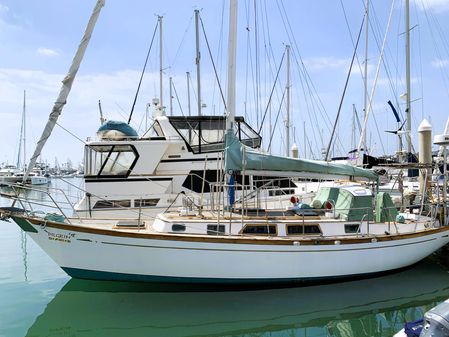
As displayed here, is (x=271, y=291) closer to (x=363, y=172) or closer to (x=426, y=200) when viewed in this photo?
(x=363, y=172)

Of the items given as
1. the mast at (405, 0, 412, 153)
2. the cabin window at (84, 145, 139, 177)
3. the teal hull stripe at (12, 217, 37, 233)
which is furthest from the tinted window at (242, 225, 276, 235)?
the mast at (405, 0, 412, 153)

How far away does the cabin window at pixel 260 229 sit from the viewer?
8594 mm

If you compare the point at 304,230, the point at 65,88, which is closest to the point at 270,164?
the point at 304,230

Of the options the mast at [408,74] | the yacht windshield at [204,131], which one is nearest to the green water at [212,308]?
the yacht windshield at [204,131]

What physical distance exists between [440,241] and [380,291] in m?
2.80

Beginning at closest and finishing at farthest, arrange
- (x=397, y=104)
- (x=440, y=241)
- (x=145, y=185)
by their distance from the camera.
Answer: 1. (x=440, y=241)
2. (x=145, y=185)
3. (x=397, y=104)

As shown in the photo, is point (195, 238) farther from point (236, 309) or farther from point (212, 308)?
point (236, 309)

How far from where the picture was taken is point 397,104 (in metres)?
20.0

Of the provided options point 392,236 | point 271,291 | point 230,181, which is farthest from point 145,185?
point 392,236

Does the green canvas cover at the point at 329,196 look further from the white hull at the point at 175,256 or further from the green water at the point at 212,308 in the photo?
the green water at the point at 212,308

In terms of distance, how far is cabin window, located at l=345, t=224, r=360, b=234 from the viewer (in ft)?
30.1

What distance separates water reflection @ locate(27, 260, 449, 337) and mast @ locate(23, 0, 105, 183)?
299 cm

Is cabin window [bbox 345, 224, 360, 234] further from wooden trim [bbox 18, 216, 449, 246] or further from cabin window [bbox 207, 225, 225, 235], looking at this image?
cabin window [bbox 207, 225, 225, 235]

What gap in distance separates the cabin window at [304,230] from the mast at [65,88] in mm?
5517
